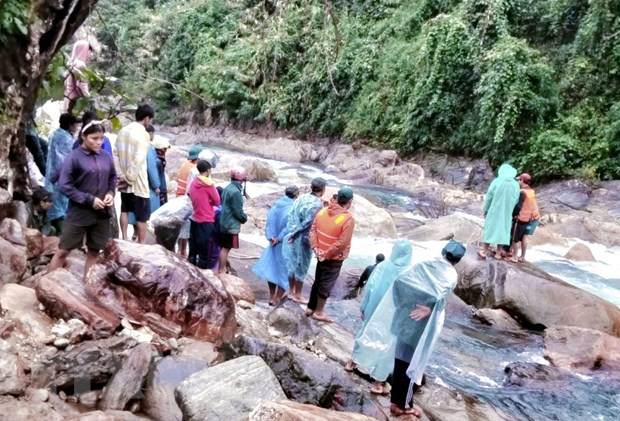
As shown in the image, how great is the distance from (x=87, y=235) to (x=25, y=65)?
1710mm

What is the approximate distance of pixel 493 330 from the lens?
26.1ft

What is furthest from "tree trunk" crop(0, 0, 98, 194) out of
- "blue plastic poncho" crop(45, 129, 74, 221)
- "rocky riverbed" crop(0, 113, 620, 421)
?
"rocky riverbed" crop(0, 113, 620, 421)

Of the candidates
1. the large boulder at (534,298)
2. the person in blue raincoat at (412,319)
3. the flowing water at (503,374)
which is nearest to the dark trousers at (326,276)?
the flowing water at (503,374)

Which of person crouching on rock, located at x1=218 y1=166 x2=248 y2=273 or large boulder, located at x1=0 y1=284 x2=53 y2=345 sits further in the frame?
person crouching on rock, located at x1=218 y1=166 x2=248 y2=273

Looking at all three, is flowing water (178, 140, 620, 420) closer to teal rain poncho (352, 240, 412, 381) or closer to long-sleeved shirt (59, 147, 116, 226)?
teal rain poncho (352, 240, 412, 381)

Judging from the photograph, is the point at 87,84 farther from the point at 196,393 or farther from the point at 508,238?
the point at 508,238

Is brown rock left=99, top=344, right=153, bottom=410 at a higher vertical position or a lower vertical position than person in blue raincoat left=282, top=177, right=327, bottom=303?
lower

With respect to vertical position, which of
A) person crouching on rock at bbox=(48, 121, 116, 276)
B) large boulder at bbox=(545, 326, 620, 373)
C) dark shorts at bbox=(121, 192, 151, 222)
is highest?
person crouching on rock at bbox=(48, 121, 116, 276)

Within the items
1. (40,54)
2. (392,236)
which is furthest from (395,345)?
(392,236)

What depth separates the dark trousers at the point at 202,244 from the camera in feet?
22.8

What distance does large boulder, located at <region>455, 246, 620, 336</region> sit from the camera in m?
8.06

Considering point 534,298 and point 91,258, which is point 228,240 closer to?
point 91,258

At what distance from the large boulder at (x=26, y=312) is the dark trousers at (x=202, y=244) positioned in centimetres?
264

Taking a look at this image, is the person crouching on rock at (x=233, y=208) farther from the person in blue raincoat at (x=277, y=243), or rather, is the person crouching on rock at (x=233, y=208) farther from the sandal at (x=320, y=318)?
the sandal at (x=320, y=318)
